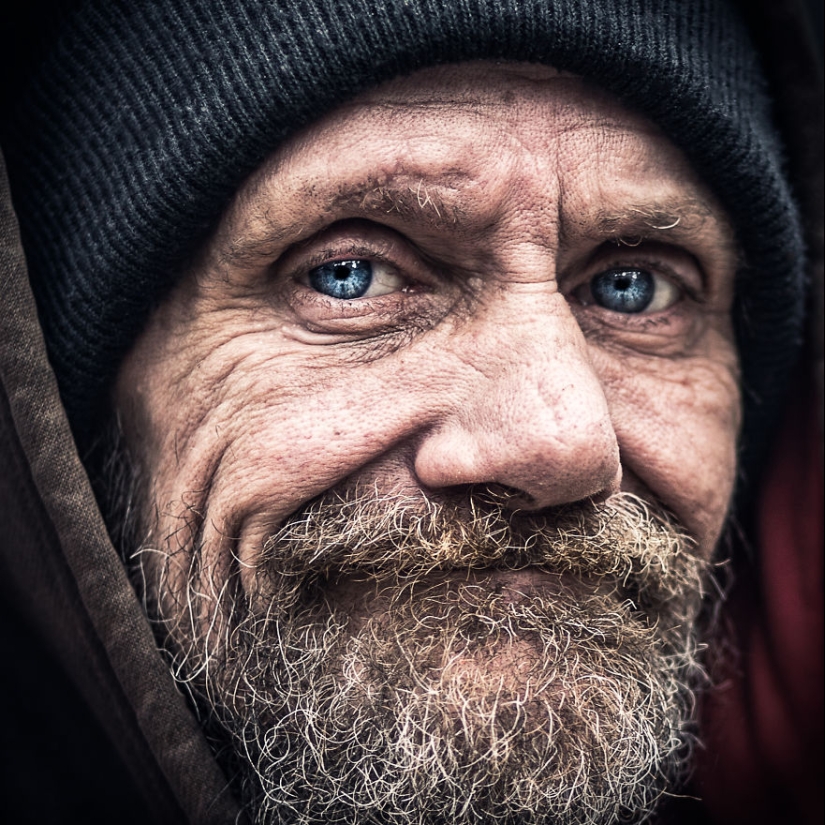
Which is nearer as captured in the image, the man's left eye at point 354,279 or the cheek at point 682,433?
the man's left eye at point 354,279

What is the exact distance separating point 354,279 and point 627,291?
640mm

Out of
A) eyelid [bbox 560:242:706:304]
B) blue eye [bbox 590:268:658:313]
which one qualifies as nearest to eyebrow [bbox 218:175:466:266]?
eyelid [bbox 560:242:706:304]

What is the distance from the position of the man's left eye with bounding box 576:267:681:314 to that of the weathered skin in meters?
0.07

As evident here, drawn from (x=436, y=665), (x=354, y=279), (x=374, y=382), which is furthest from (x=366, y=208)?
(x=436, y=665)

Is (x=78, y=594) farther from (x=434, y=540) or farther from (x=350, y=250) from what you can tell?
(x=350, y=250)

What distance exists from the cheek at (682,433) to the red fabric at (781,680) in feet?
1.25

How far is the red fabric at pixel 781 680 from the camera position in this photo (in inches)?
86.4

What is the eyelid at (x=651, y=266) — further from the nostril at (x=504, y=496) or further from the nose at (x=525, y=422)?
the nostril at (x=504, y=496)

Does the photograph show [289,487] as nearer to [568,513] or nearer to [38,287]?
[568,513]

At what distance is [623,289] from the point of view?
1940mm

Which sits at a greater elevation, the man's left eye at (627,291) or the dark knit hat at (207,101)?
the dark knit hat at (207,101)

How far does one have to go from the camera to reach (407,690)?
1506 mm

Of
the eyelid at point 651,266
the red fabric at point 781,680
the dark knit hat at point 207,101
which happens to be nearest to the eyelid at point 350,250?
the dark knit hat at point 207,101

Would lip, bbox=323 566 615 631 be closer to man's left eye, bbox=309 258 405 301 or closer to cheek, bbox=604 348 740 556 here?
cheek, bbox=604 348 740 556
